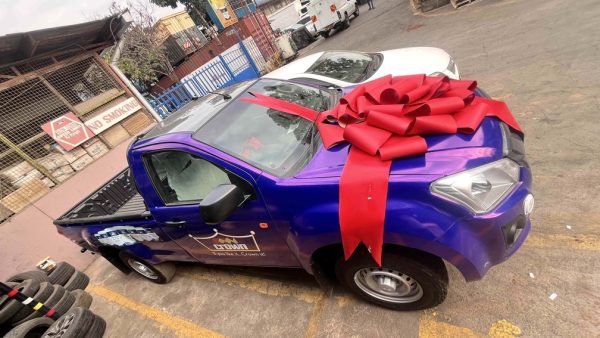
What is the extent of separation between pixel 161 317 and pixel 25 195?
4.21 m

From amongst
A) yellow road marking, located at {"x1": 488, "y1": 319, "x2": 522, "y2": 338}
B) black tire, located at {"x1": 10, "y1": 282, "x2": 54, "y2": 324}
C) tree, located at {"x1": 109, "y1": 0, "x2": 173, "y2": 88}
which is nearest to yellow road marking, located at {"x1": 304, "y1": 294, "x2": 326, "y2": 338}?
yellow road marking, located at {"x1": 488, "y1": 319, "x2": 522, "y2": 338}

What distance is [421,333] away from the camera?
7.16 feet

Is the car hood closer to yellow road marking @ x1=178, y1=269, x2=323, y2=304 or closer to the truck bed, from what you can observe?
yellow road marking @ x1=178, y1=269, x2=323, y2=304

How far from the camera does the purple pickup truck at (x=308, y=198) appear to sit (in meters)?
1.73

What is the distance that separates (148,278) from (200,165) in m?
Answer: 2.55

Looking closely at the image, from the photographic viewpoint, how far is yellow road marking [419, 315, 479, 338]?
2094mm

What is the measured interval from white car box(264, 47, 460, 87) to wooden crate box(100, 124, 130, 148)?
14.7ft

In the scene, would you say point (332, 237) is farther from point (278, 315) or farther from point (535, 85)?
point (535, 85)

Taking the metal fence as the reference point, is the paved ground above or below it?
below

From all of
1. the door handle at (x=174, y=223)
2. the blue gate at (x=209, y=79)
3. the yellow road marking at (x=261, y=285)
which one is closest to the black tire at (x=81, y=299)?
the yellow road marking at (x=261, y=285)

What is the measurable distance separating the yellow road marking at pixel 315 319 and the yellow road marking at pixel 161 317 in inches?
36.1

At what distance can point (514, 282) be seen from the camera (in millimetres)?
2254

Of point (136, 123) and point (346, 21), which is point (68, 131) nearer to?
point (136, 123)

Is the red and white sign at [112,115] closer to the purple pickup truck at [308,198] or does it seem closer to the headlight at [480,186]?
the purple pickup truck at [308,198]
